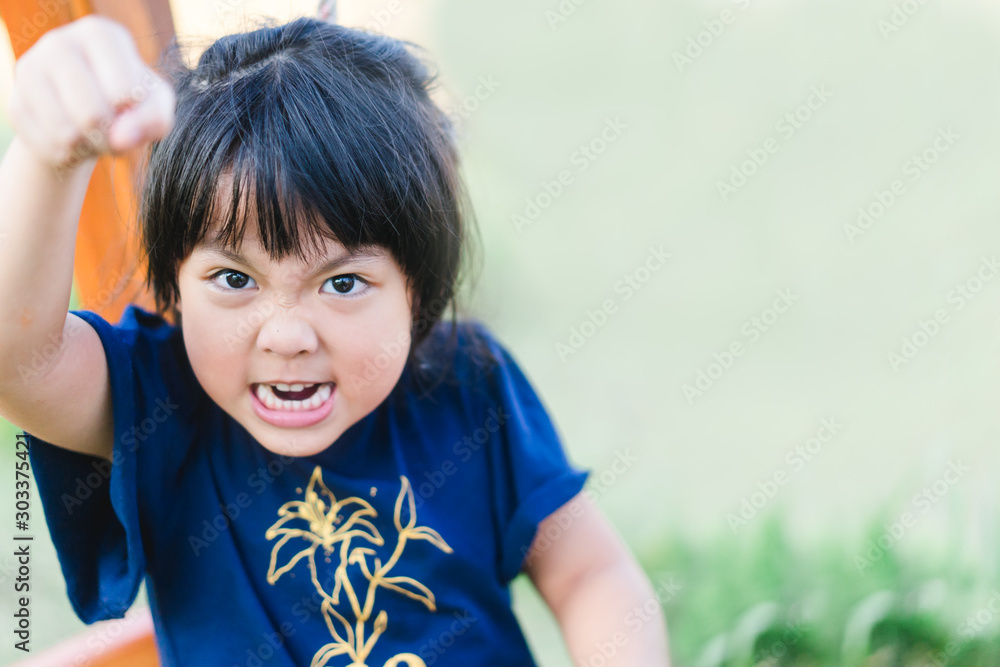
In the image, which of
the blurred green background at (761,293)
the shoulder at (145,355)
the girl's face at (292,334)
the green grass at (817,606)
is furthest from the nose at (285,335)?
the green grass at (817,606)

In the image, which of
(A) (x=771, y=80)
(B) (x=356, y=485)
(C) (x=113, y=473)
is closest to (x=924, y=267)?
(A) (x=771, y=80)

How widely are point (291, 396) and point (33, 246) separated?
25 centimetres

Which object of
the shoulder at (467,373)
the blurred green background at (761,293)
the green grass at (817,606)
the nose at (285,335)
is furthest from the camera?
the blurred green background at (761,293)

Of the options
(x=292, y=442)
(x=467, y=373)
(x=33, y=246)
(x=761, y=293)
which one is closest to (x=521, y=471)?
(x=467, y=373)

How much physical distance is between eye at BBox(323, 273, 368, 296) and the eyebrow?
2cm

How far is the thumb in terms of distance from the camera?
1.45ft

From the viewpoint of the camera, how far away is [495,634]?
2.69 ft

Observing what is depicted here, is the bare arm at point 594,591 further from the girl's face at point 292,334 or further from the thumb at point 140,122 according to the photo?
the thumb at point 140,122

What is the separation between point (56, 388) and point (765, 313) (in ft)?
4.49

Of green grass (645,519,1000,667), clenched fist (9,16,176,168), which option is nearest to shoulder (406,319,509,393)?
clenched fist (9,16,176,168)

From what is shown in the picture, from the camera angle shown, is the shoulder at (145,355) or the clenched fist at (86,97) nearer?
the clenched fist at (86,97)

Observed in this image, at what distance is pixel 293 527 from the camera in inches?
30.3

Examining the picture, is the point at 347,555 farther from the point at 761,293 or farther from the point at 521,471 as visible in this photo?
the point at 761,293

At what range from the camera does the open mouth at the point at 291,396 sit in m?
0.69
